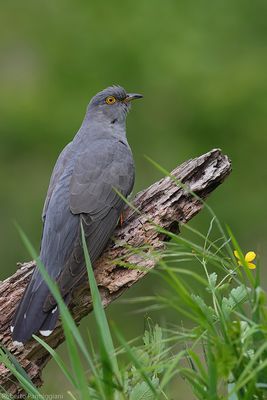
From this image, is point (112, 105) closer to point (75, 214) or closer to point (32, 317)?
point (75, 214)

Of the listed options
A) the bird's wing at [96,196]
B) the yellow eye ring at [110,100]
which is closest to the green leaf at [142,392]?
the bird's wing at [96,196]

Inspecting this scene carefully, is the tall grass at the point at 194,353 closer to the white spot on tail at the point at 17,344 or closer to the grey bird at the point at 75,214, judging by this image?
the white spot on tail at the point at 17,344

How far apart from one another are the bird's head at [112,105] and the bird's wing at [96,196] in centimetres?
57

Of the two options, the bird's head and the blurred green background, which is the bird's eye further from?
the blurred green background

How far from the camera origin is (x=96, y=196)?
6371mm

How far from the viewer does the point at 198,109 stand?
15773mm

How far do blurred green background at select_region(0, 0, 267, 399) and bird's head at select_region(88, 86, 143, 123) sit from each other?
608cm

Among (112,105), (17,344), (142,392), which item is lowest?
(142,392)

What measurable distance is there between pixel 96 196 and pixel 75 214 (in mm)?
208

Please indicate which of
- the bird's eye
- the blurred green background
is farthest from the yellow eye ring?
the blurred green background

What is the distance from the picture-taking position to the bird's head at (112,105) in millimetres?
7438

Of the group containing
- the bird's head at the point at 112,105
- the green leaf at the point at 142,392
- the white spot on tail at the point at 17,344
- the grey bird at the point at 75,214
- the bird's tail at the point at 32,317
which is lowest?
the green leaf at the point at 142,392

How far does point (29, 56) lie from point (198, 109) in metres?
3.38

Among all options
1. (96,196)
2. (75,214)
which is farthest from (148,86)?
(75,214)
